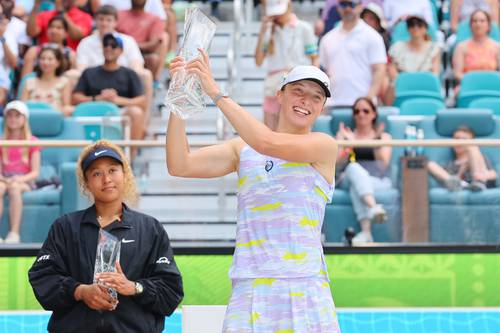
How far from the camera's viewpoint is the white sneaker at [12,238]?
8.83 m

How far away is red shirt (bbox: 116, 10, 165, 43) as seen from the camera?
13008 mm

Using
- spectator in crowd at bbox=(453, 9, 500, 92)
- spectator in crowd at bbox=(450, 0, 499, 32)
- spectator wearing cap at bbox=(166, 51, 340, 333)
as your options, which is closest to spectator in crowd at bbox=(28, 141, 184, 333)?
spectator wearing cap at bbox=(166, 51, 340, 333)

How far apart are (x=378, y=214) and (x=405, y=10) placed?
5.10m

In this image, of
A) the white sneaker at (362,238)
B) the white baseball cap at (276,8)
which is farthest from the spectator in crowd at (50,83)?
the white sneaker at (362,238)

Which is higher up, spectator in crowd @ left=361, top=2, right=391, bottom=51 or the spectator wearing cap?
spectator in crowd @ left=361, top=2, right=391, bottom=51

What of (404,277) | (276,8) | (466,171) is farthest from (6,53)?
(466,171)

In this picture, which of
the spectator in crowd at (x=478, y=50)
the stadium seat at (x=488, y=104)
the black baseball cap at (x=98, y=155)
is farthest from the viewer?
the spectator in crowd at (x=478, y=50)

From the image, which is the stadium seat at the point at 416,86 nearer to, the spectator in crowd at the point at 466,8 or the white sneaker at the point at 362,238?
the spectator in crowd at the point at 466,8

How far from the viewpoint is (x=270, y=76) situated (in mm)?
11766

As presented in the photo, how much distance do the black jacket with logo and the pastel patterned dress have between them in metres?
0.71

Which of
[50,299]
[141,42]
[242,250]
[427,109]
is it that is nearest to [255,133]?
[242,250]

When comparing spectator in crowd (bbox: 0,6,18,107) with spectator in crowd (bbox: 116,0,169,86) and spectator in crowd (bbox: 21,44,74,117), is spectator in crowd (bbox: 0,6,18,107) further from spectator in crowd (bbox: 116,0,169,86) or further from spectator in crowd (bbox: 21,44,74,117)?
spectator in crowd (bbox: 116,0,169,86)

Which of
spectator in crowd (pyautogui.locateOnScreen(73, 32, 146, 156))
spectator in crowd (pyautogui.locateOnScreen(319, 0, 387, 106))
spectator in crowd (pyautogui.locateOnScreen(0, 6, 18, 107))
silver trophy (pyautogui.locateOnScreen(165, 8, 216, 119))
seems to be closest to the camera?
silver trophy (pyautogui.locateOnScreen(165, 8, 216, 119))

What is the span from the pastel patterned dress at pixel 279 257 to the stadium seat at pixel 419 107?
620 cm
